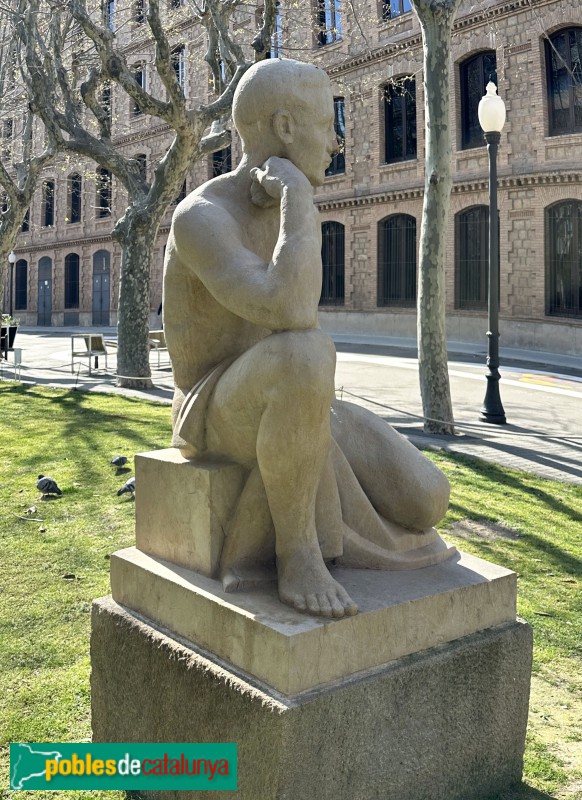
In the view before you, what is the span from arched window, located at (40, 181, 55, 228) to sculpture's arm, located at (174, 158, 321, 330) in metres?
40.9

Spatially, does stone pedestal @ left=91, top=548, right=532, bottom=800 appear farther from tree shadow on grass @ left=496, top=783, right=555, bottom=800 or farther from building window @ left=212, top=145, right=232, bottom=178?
building window @ left=212, top=145, right=232, bottom=178

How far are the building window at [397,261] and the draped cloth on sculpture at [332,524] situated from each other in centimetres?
2183

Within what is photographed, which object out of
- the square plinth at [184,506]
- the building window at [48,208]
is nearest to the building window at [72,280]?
the building window at [48,208]

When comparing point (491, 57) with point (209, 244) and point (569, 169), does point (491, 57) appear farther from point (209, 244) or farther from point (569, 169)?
point (209, 244)

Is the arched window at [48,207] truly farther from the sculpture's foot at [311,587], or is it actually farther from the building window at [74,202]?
the sculpture's foot at [311,587]

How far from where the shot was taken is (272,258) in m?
2.49

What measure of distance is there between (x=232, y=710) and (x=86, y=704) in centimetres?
129

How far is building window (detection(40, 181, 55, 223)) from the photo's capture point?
1614 inches

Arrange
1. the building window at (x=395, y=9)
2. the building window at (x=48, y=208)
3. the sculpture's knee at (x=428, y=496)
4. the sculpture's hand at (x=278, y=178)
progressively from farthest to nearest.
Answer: the building window at (x=48, y=208)
the building window at (x=395, y=9)
the sculpture's knee at (x=428, y=496)
the sculpture's hand at (x=278, y=178)

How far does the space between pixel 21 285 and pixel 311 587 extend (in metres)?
45.0

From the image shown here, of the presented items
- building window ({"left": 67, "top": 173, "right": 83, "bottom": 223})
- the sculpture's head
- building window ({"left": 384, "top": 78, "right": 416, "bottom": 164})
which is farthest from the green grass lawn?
building window ({"left": 67, "top": 173, "right": 83, "bottom": 223})

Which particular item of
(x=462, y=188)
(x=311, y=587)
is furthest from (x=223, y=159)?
(x=311, y=587)

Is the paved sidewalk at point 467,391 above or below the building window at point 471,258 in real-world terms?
below

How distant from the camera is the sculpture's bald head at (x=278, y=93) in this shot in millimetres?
2590
